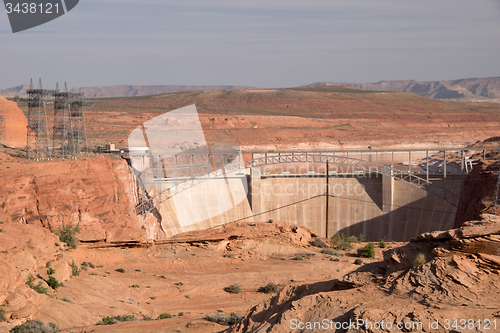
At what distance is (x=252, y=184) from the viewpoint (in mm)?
48781

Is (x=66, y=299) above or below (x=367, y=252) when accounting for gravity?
above

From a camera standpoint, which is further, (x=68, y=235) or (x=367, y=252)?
(x=367, y=252)

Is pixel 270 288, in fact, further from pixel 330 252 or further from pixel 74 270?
pixel 74 270

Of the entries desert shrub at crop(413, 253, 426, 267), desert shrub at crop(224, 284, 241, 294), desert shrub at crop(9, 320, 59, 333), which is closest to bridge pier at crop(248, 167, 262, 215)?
desert shrub at crop(224, 284, 241, 294)

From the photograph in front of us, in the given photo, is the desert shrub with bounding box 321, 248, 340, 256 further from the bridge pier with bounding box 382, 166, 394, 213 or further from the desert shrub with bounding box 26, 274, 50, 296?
the desert shrub with bounding box 26, 274, 50, 296

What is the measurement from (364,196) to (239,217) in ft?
44.7

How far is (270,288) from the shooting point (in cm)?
2453

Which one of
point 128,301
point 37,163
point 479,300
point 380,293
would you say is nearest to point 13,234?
point 128,301

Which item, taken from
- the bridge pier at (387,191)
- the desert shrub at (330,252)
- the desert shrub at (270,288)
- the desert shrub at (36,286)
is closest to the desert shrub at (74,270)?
the desert shrub at (36,286)

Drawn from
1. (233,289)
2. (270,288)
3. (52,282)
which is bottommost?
(233,289)

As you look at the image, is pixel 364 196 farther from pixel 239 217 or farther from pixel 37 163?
pixel 37 163

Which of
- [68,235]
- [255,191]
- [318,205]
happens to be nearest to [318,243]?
[318,205]

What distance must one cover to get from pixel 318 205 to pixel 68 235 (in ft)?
89.9

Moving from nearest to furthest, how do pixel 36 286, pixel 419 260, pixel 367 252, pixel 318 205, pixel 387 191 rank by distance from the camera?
1. pixel 419 260
2. pixel 36 286
3. pixel 367 252
4. pixel 387 191
5. pixel 318 205
